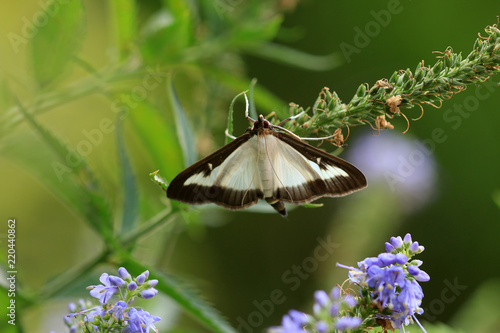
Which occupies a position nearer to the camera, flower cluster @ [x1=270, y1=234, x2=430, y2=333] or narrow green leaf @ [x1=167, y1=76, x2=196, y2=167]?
flower cluster @ [x1=270, y1=234, x2=430, y2=333]

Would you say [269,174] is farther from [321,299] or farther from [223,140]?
[223,140]

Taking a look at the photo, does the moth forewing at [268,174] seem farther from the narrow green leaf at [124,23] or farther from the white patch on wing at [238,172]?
the narrow green leaf at [124,23]

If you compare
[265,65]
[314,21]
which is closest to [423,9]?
[314,21]

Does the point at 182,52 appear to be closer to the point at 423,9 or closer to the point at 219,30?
the point at 219,30

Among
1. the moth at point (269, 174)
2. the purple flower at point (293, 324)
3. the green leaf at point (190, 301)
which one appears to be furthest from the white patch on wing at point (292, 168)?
the purple flower at point (293, 324)

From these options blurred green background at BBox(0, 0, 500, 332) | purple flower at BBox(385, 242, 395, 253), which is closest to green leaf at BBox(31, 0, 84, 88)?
blurred green background at BBox(0, 0, 500, 332)

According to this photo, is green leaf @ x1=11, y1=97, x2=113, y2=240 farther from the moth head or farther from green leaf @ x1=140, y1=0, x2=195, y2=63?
green leaf @ x1=140, y1=0, x2=195, y2=63
